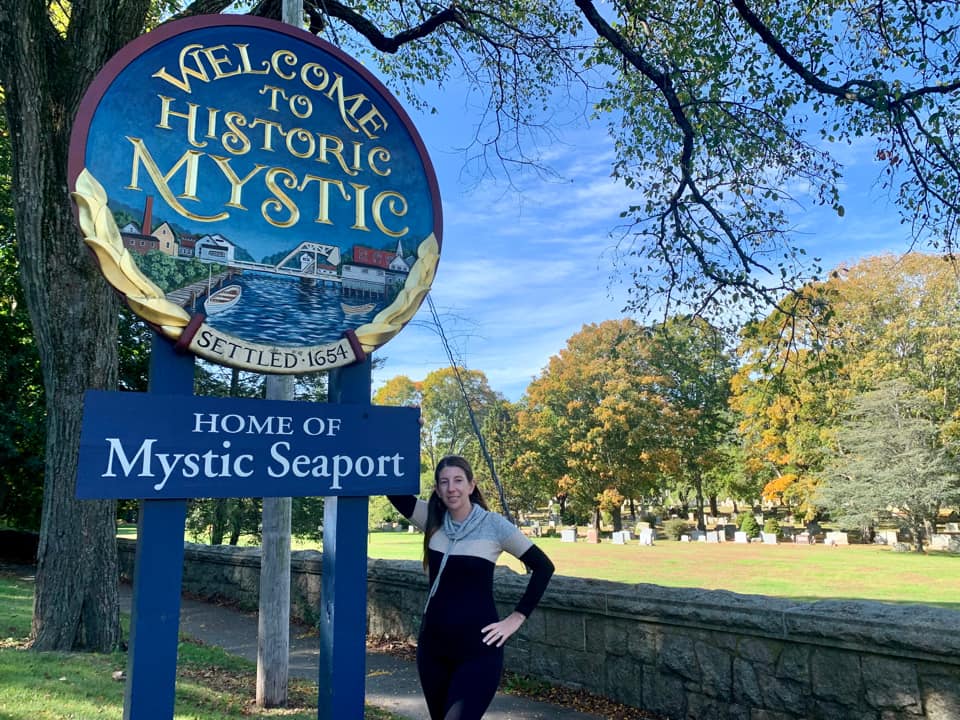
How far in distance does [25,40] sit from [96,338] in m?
2.55

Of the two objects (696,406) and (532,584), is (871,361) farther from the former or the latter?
(532,584)

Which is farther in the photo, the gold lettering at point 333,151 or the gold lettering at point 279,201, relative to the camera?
the gold lettering at point 333,151

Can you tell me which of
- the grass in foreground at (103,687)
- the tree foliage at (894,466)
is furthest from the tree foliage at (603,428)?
the grass in foreground at (103,687)

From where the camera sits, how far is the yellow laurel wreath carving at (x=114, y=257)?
2.69m

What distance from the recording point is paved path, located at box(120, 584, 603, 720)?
5000mm

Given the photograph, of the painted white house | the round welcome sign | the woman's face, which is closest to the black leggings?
the woman's face

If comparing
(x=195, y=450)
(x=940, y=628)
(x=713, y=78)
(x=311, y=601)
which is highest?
(x=713, y=78)

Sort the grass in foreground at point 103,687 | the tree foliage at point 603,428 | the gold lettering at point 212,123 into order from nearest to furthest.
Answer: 1. the gold lettering at point 212,123
2. the grass in foreground at point 103,687
3. the tree foliage at point 603,428

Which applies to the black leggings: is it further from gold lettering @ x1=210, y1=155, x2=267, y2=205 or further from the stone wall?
the stone wall

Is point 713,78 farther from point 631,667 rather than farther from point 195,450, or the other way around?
point 195,450

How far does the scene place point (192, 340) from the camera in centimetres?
289

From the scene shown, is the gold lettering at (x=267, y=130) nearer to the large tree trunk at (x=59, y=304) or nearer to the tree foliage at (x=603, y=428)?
the large tree trunk at (x=59, y=304)

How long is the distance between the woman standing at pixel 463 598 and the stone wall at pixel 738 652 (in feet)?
7.08

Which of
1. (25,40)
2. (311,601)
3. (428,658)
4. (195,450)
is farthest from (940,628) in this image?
(25,40)
